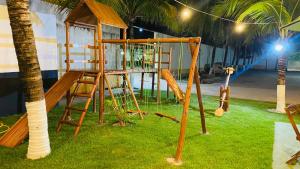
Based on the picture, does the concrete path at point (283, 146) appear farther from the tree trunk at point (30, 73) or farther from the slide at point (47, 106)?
the slide at point (47, 106)

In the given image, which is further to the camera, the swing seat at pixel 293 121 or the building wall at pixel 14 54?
the building wall at pixel 14 54

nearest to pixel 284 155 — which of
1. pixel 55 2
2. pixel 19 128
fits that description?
pixel 19 128

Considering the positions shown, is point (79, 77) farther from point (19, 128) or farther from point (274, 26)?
point (274, 26)

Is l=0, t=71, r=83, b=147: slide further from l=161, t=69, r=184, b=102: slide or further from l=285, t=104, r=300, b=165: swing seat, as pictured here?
l=285, t=104, r=300, b=165: swing seat

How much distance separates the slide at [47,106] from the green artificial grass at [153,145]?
0.56 feet

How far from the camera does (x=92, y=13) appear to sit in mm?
6449

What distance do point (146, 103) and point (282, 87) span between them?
4.67 m

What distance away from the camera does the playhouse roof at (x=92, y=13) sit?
6.29 meters

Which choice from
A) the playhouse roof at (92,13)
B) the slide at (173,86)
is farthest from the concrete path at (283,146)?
the playhouse roof at (92,13)

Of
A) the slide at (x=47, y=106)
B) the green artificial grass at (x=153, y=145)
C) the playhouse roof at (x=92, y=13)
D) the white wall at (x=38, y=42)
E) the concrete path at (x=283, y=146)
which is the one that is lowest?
the concrete path at (x=283, y=146)

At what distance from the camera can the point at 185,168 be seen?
4.22 m

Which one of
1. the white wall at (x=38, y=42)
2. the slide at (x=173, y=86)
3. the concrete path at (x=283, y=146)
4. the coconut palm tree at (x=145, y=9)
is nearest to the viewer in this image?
the concrete path at (x=283, y=146)

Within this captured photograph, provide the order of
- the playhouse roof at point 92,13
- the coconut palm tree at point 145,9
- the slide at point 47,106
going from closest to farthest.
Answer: the slide at point 47,106
the playhouse roof at point 92,13
the coconut palm tree at point 145,9

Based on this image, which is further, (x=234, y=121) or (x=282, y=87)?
(x=282, y=87)
